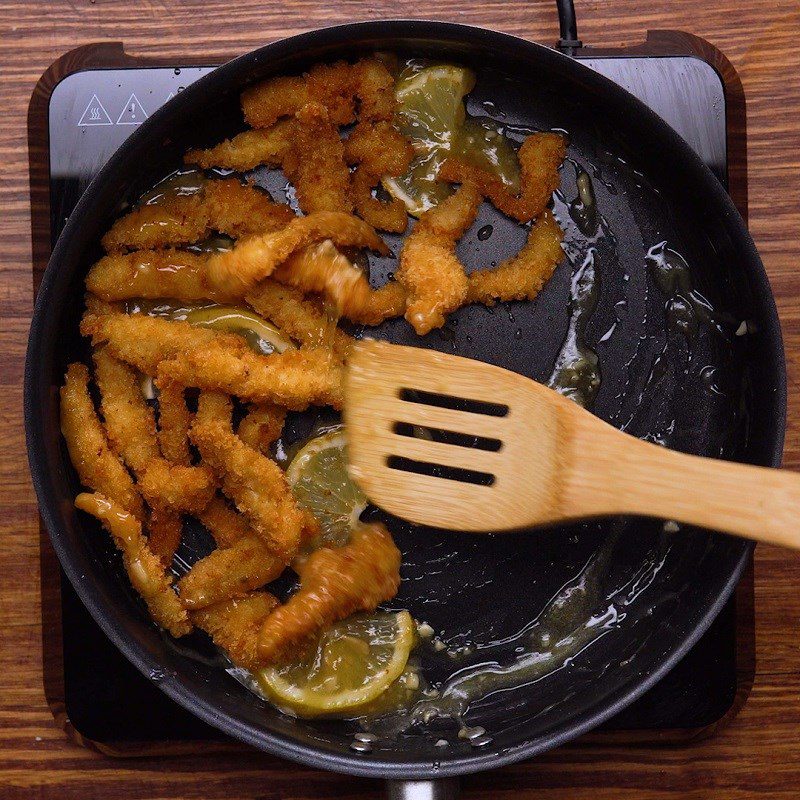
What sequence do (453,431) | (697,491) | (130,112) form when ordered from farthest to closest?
(130,112) < (453,431) < (697,491)

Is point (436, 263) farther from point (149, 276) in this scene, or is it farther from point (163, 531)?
point (163, 531)

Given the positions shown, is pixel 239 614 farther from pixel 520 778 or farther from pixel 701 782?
pixel 701 782

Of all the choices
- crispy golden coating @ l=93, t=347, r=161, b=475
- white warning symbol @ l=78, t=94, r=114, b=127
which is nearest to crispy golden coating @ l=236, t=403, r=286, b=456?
crispy golden coating @ l=93, t=347, r=161, b=475

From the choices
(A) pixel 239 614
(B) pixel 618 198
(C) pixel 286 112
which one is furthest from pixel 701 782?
(C) pixel 286 112

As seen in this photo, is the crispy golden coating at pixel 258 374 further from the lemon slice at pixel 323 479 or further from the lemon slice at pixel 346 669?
the lemon slice at pixel 346 669

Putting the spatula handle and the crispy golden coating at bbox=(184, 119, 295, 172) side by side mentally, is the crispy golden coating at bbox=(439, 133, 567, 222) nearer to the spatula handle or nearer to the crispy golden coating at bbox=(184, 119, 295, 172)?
the crispy golden coating at bbox=(184, 119, 295, 172)

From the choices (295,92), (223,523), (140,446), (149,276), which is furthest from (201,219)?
(223,523)
